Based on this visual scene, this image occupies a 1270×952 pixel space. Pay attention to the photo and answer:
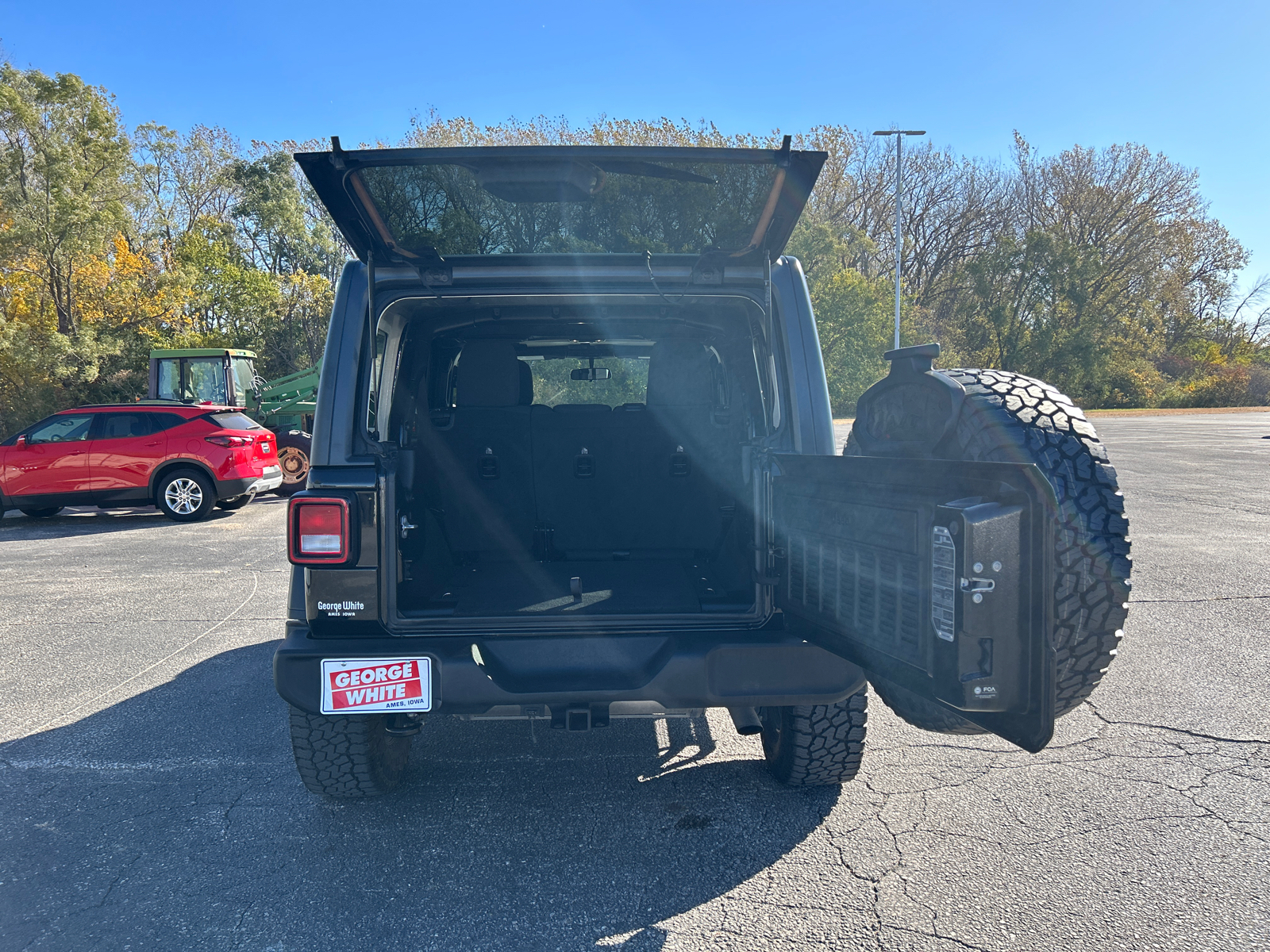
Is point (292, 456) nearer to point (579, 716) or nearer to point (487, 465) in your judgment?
point (487, 465)

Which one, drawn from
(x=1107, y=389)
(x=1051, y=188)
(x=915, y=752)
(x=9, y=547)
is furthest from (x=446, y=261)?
(x=1051, y=188)

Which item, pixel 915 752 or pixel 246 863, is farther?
pixel 915 752

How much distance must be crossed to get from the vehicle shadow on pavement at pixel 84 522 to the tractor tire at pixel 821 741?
9.88m

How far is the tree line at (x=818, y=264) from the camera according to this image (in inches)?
916

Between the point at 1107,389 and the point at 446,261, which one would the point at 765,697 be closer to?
the point at 446,261

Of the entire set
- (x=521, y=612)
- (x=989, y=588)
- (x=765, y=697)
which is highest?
(x=989, y=588)

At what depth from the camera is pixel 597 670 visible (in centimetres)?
245

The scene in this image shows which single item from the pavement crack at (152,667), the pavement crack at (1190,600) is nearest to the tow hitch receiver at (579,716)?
the pavement crack at (152,667)

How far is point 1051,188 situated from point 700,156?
153ft

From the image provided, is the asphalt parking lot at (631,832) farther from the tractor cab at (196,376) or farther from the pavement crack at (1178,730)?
the tractor cab at (196,376)

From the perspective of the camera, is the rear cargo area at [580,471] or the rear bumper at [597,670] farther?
the rear cargo area at [580,471]

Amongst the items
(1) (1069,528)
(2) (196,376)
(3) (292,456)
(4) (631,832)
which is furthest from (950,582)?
(2) (196,376)

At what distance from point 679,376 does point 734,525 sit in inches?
29.0

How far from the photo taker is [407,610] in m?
2.59
